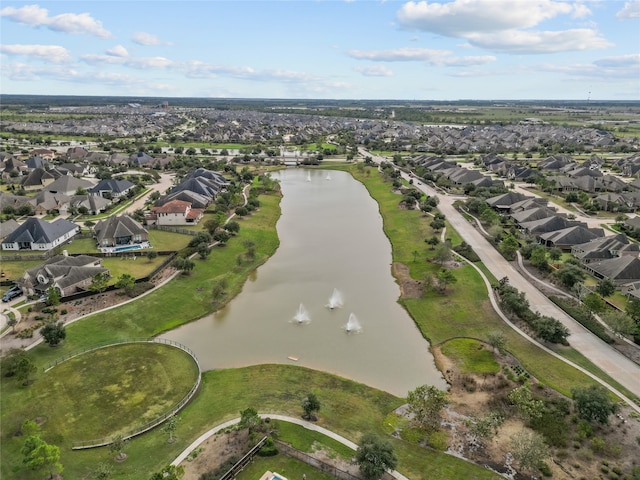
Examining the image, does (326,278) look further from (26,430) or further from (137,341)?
(26,430)

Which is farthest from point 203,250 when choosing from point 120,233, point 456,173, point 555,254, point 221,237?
point 456,173

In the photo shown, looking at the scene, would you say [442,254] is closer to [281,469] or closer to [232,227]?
[232,227]

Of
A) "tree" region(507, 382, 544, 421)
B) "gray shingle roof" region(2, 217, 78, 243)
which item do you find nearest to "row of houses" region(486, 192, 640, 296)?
"tree" region(507, 382, 544, 421)

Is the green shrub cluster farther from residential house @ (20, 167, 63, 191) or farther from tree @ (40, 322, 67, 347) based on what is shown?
residential house @ (20, 167, 63, 191)

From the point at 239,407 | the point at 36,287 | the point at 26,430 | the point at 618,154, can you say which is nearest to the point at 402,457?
the point at 239,407

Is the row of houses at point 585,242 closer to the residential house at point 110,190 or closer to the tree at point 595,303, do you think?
the tree at point 595,303

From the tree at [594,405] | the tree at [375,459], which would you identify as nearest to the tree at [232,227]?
the tree at [375,459]

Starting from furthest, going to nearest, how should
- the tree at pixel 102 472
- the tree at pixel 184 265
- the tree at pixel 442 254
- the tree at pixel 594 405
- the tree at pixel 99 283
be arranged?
the tree at pixel 442 254
the tree at pixel 184 265
the tree at pixel 99 283
the tree at pixel 594 405
the tree at pixel 102 472
